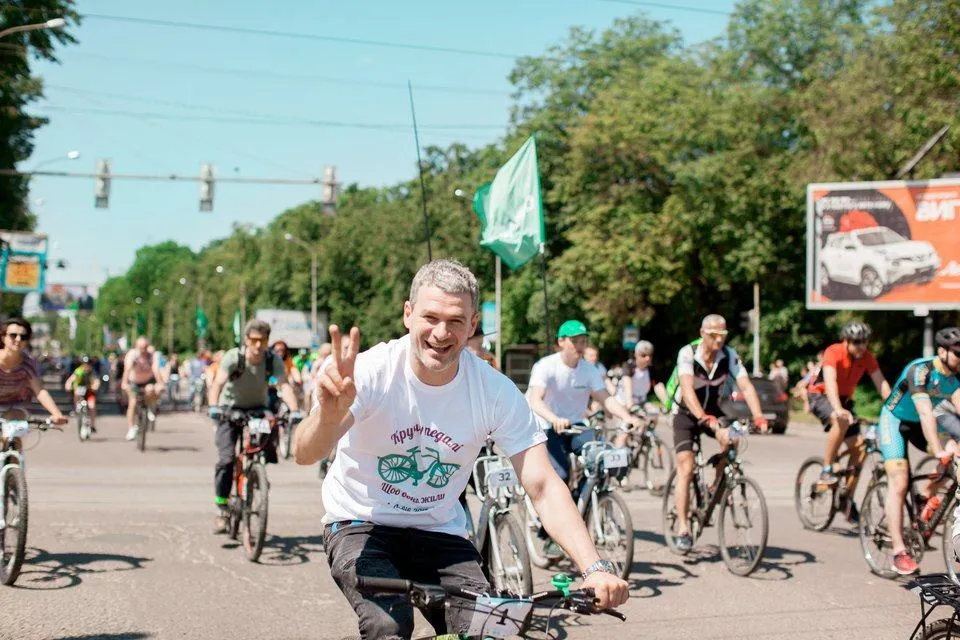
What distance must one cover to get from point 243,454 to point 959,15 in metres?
24.7

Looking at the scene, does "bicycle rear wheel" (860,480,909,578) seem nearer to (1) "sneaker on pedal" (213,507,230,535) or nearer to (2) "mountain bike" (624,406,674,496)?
(2) "mountain bike" (624,406,674,496)

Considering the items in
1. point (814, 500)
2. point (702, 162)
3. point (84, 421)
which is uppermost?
point (702, 162)

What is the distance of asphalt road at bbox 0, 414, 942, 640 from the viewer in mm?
6488

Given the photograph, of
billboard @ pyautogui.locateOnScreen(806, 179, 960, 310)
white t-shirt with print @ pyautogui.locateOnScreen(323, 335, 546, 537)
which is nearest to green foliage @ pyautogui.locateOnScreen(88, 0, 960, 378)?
billboard @ pyautogui.locateOnScreen(806, 179, 960, 310)

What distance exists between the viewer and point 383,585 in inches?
116

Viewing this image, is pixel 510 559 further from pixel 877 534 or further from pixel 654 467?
pixel 654 467

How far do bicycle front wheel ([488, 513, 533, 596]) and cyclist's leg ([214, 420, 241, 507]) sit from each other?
10.9 feet

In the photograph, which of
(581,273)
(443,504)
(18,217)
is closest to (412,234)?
(581,273)

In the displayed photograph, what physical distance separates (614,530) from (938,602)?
3933 millimetres

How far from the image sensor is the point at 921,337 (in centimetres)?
3647

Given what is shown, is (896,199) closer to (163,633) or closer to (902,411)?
(902,411)

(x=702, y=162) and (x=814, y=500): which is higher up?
(x=702, y=162)

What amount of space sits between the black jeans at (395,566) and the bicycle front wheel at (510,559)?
281 centimetres

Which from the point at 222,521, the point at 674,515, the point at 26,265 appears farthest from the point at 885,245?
the point at 26,265
